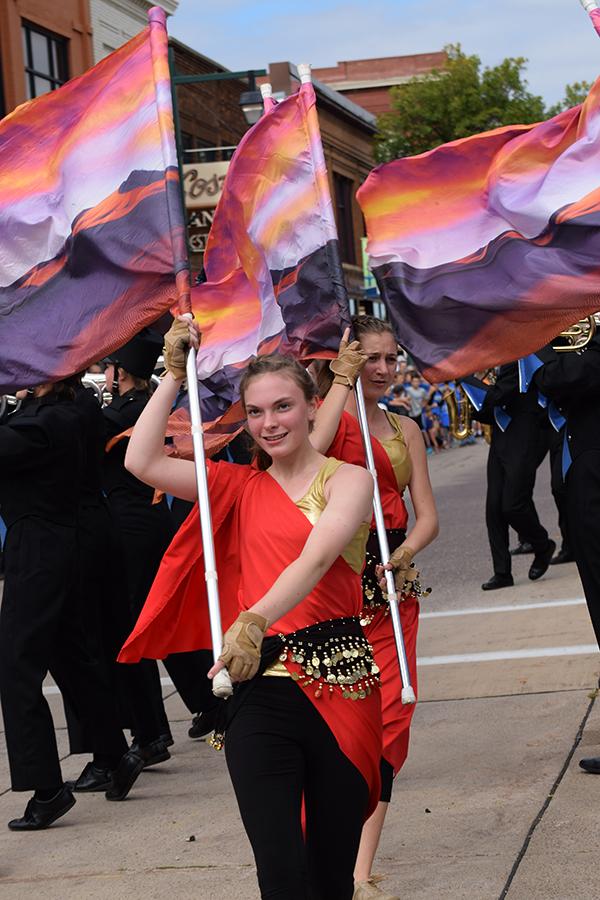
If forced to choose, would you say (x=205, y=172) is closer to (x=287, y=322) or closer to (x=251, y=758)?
(x=287, y=322)

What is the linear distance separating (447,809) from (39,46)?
23.6m

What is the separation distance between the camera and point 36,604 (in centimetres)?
661

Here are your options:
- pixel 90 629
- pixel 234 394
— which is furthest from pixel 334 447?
pixel 90 629

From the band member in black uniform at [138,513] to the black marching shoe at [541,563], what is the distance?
14.8ft

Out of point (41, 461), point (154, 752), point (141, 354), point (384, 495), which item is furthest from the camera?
point (141, 354)

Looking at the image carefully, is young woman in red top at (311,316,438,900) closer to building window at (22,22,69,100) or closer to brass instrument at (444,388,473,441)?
brass instrument at (444,388,473,441)

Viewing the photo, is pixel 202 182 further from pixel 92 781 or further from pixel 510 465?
pixel 92 781

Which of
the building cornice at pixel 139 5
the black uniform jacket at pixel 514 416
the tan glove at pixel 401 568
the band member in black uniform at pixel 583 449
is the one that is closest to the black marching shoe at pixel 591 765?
the band member in black uniform at pixel 583 449

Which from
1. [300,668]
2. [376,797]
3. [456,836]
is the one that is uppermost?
[300,668]

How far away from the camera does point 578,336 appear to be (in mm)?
6500

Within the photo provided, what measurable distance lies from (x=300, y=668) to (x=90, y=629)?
11.2ft

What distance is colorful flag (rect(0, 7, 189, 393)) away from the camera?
5.30 meters

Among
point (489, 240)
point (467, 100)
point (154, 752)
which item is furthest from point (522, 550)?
point (467, 100)

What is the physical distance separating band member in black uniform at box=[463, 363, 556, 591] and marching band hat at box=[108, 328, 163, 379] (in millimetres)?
4260
